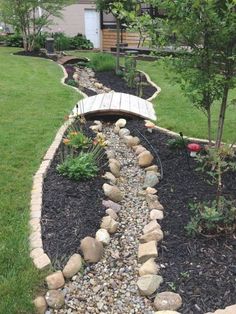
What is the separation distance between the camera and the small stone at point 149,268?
10.5ft

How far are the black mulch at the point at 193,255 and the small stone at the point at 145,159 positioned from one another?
1.65 feet

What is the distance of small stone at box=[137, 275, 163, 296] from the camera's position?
3.01m

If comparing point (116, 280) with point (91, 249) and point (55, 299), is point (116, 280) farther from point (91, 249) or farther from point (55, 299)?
point (55, 299)

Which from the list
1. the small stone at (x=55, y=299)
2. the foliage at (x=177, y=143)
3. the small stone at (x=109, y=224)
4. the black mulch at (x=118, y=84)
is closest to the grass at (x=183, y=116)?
the black mulch at (x=118, y=84)

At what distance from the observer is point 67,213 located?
3891mm

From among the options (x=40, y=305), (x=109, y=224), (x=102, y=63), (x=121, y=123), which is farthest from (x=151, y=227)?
(x=102, y=63)

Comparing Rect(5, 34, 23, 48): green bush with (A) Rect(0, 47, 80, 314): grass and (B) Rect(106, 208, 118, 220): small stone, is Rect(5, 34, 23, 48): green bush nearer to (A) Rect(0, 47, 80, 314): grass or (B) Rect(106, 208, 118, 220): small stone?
(A) Rect(0, 47, 80, 314): grass

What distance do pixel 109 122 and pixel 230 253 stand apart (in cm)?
409

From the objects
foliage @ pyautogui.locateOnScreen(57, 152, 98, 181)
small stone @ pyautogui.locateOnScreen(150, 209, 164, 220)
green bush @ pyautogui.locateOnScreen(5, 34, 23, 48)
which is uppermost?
foliage @ pyautogui.locateOnScreen(57, 152, 98, 181)

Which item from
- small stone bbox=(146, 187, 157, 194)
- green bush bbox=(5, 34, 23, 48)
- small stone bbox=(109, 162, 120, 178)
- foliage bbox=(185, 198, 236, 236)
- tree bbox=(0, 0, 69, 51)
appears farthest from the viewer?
green bush bbox=(5, 34, 23, 48)

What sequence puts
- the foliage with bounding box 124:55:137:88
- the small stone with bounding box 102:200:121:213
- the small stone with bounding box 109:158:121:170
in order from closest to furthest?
1. the small stone with bounding box 102:200:121:213
2. the small stone with bounding box 109:158:121:170
3. the foliage with bounding box 124:55:137:88

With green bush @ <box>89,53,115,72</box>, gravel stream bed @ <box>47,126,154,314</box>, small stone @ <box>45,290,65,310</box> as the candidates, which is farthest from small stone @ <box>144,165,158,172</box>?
green bush @ <box>89,53,115,72</box>

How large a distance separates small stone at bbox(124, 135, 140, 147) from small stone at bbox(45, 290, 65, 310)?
3238mm

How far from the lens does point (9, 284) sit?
9.52 feet
